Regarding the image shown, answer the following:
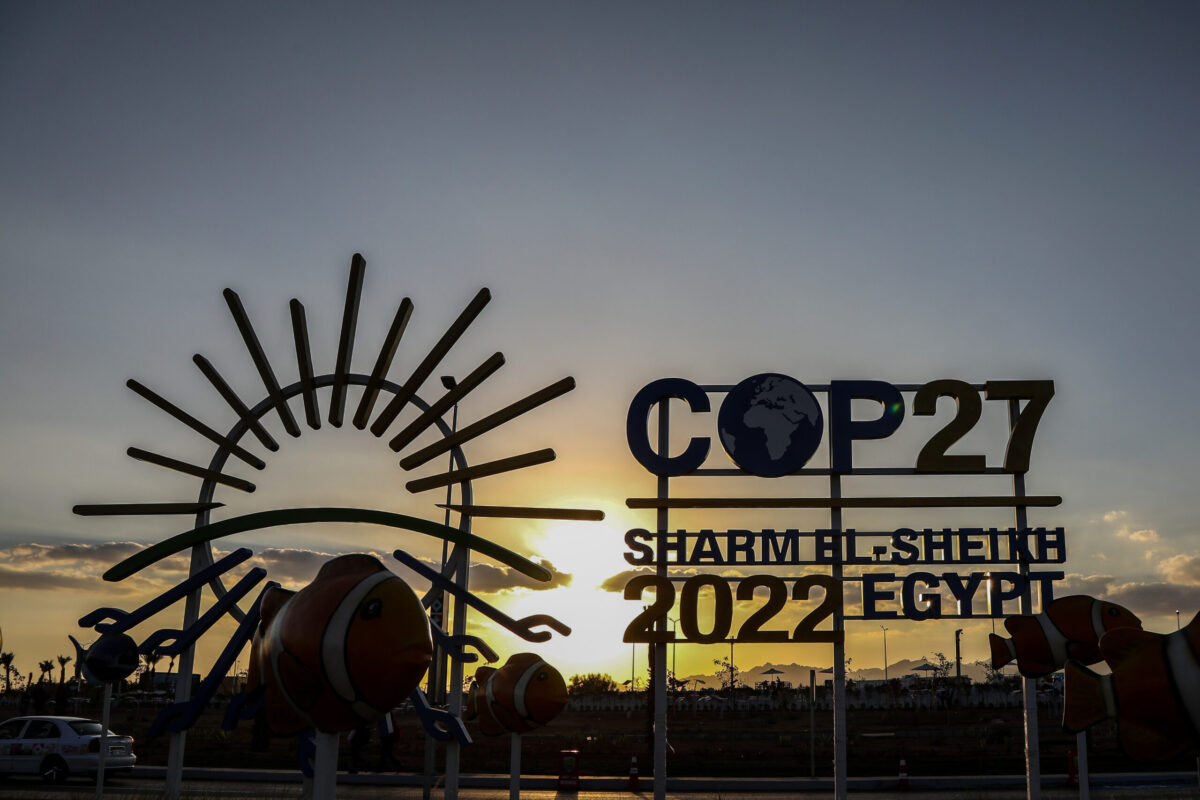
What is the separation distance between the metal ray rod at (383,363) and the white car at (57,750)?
1096cm

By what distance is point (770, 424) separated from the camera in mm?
18250

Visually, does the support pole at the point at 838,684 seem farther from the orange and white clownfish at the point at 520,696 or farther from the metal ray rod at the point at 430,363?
Answer: the metal ray rod at the point at 430,363

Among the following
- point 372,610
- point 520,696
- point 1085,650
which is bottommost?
point 520,696

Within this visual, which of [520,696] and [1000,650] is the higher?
[1000,650]

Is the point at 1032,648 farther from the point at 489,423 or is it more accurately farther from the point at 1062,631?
the point at 489,423

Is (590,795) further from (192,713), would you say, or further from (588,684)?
(588,684)

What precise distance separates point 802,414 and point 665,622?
437 centimetres

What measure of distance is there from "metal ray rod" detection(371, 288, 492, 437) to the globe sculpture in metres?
5.98

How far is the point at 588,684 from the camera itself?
106 meters

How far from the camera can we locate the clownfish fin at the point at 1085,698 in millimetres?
8782

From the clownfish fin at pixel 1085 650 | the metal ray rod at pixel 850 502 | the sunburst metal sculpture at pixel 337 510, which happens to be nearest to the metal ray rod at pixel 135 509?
the sunburst metal sculpture at pixel 337 510

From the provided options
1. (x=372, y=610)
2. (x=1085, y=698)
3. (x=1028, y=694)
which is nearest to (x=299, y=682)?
(x=372, y=610)

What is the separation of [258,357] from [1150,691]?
12.1m

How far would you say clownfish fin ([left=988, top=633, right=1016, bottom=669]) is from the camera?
14391mm
